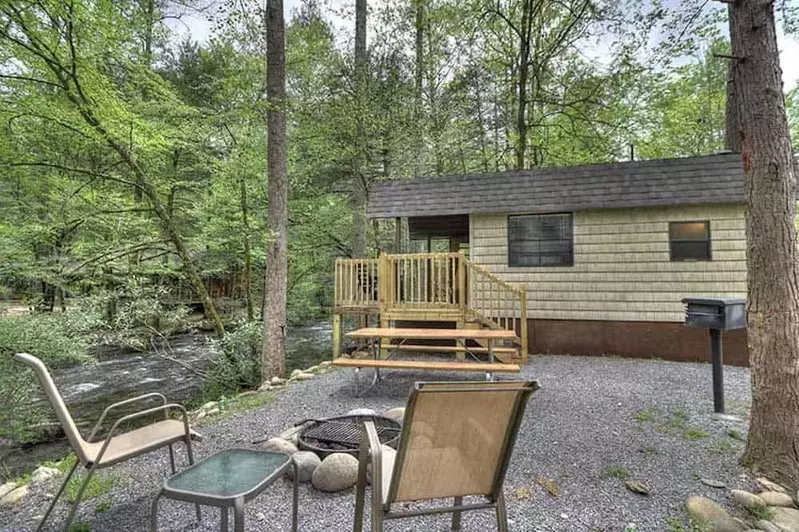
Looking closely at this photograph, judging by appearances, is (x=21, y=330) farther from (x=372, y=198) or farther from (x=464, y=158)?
(x=464, y=158)

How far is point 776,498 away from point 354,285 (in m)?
6.06

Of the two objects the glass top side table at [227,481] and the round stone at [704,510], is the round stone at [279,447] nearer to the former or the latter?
the glass top side table at [227,481]

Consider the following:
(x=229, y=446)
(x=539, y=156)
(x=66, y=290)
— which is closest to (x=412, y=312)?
(x=229, y=446)

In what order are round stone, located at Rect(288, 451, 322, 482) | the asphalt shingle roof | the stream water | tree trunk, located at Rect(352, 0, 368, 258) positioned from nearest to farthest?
1. round stone, located at Rect(288, 451, 322, 482)
2. the stream water
3. the asphalt shingle roof
4. tree trunk, located at Rect(352, 0, 368, 258)

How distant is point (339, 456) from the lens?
9.60ft

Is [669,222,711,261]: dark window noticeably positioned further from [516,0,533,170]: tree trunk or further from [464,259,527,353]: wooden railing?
[516,0,533,170]: tree trunk

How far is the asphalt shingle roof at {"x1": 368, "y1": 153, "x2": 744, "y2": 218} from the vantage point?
22.5ft

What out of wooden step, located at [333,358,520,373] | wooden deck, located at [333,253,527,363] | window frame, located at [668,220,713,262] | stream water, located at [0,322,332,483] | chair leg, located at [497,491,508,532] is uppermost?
window frame, located at [668,220,713,262]

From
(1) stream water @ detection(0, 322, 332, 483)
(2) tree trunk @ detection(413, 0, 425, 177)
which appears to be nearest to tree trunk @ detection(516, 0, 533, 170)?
(2) tree trunk @ detection(413, 0, 425, 177)

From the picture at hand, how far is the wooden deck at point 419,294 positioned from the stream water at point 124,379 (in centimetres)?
295

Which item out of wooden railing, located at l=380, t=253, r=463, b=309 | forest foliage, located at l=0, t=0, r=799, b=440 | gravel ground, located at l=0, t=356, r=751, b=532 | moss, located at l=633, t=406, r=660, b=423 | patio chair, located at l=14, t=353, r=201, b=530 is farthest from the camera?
wooden railing, located at l=380, t=253, r=463, b=309

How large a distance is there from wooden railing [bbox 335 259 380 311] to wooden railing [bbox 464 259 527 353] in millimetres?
1691

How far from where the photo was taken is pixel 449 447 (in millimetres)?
1871

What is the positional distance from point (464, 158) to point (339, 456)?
1332 cm
